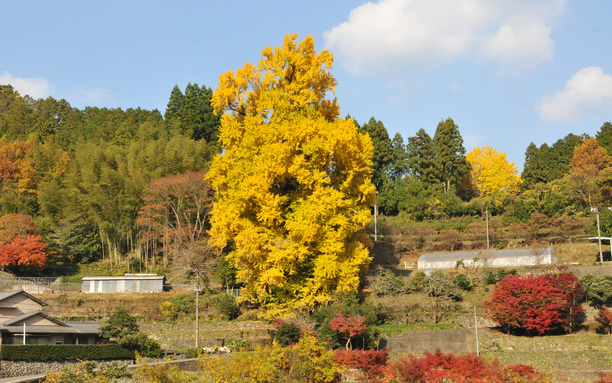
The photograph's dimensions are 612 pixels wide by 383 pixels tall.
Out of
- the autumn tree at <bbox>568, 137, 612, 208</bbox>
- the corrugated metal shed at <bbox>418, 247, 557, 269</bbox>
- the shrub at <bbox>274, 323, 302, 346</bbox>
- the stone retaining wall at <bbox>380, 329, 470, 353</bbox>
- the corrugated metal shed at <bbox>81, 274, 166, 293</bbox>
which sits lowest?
the stone retaining wall at <bbox>380, 329, 470, 353</bbox>

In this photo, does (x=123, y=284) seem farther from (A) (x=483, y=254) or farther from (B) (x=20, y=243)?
(A) (x=483, y=254)

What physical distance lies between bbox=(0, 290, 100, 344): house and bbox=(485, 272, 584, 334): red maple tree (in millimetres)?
16614

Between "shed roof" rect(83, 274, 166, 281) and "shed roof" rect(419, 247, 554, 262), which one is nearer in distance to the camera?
"shed roof" rect(83, 274, 166, 281)

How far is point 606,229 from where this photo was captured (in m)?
36.5

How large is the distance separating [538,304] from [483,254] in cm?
936

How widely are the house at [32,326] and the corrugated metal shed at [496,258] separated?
19195 millimetres

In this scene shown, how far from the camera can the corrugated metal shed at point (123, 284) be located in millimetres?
33406

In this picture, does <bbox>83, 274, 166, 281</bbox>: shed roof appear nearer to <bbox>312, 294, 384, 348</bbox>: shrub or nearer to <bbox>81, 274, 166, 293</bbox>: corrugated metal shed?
<bbox>81, 274, 166, 293</bbox>: corrugated metal shed

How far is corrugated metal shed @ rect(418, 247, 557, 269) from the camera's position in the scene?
3375cm

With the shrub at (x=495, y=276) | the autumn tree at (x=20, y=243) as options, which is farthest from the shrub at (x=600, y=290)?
the autumn tree at (x=20, y=243)

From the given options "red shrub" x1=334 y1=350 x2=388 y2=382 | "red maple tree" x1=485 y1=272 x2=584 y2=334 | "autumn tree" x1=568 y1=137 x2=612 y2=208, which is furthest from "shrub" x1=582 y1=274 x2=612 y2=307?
"autumn tree" x1=568 y1=137 x2=612 y2=208

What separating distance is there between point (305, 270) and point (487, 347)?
337 inches

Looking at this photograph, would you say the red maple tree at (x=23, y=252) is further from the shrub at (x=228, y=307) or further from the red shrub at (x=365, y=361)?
the red shrub at (x=365, y=361)

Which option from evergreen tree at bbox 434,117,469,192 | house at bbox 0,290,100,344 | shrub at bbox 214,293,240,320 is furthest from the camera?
evergreen tree at bbox 434,117,469,192
